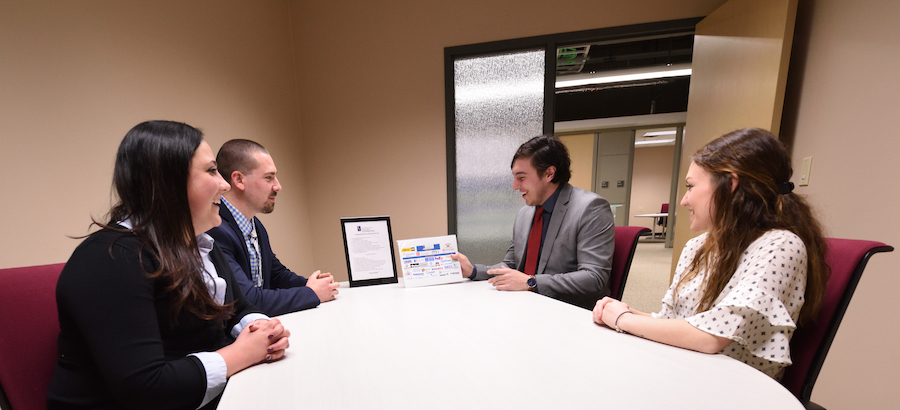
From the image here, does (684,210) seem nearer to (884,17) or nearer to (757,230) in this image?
(884,17)

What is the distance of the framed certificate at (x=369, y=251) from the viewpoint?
1.53 metres

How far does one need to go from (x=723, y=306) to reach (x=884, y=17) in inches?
63.5

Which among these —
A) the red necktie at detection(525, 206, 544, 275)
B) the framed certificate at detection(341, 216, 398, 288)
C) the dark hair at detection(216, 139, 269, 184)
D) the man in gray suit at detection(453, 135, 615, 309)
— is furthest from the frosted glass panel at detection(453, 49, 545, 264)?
the dark hair at detection(216, 139, 269, 184)

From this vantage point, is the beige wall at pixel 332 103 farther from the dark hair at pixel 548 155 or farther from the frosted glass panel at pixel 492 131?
the dark hair at pixel 548 155

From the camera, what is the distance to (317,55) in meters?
2.81

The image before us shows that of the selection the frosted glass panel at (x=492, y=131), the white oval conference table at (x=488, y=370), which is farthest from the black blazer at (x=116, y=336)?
the frosted glass panel at (x=492, y=131)

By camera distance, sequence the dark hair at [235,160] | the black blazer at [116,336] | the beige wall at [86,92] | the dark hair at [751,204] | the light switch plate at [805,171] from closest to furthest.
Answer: the black blazer at [116,336] → the dark hair at [751,204] → the beige wall at [86,92] → the dark hair at [235,160] → the light switch plate at [805,171]

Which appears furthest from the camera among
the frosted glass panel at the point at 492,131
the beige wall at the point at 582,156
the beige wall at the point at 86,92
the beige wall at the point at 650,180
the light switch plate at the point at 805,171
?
the beige wall at the point at 650,180

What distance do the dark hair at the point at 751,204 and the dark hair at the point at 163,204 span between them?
141cm

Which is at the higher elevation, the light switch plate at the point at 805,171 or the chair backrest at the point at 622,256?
the light switch plate at the point at 805,171

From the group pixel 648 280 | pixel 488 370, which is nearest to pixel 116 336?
pixel 488 370

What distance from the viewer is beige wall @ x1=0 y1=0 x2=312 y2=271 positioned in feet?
3.75

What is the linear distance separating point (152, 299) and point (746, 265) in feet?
→ 4.85

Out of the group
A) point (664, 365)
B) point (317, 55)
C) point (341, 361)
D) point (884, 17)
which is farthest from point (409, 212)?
point (884, 17)
